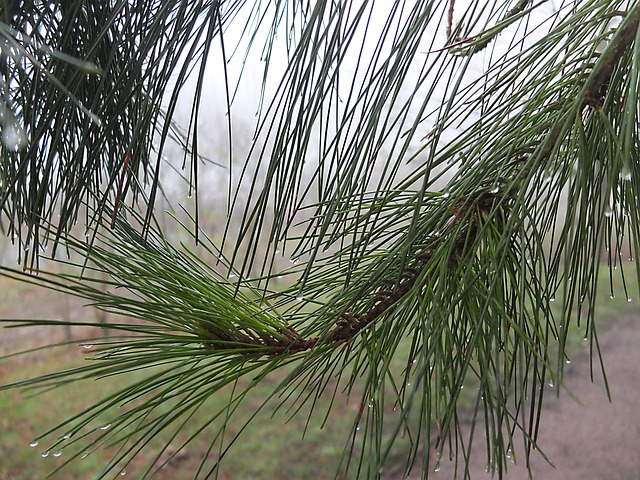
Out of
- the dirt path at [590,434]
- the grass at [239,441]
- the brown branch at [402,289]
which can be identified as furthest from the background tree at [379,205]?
the dirt path at [590,434]

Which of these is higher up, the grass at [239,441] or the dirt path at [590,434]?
the grass at [239,441]

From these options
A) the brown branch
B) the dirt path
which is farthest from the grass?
the brown branch

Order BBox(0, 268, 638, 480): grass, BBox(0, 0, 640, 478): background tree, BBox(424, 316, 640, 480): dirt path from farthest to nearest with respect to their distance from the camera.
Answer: BBox(0, 268, 638, 480): grass < BBox(424, 316, 640, 480): dirt path < BBox(0, 0, 640, 478): background tree

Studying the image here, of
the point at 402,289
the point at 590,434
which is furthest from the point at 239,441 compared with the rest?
the point at 402,289

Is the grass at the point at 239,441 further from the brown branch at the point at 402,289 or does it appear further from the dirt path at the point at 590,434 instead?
the brown branch at the point at 402,289

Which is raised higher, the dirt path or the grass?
the grass

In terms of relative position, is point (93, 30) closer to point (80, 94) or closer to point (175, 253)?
point (80, 94)

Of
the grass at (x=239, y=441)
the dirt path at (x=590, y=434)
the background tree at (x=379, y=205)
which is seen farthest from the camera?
the grass at (x=239, y=441)

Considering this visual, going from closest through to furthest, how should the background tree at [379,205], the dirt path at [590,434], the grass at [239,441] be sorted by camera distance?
the background tree at [379,205] → the dirt path at [590,434] → the grass at [239,441]

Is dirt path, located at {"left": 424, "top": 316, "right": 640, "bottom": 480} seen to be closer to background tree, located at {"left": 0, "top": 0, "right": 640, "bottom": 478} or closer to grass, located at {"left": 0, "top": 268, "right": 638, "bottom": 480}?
grass, located at {"left": 0, "top": 268, "right": 638, "bottom": 480}

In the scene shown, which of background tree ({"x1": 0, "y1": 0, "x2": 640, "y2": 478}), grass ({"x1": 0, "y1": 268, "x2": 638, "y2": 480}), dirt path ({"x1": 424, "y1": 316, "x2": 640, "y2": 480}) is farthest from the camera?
grass ({"x1": 0, "y1": 268, "x2": 638, "y2": 480})
